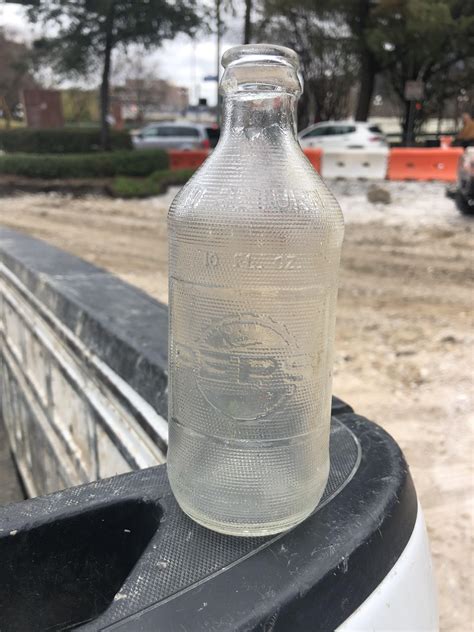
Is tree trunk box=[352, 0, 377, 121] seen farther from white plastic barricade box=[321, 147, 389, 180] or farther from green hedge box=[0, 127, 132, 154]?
green hedge box=[0, 127, 132, 154]

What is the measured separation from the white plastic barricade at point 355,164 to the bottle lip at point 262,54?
17519 mm

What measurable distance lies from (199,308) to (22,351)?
10.5ft

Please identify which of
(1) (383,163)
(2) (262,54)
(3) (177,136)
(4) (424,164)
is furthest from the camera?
(3) (177,136)

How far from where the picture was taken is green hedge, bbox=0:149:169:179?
17516 millimetres

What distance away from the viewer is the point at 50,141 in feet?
67.9

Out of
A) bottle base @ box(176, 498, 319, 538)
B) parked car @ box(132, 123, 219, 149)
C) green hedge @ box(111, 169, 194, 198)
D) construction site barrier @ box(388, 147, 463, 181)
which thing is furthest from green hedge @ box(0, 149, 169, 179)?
bottle base @ box(176, 498, 319, 538)

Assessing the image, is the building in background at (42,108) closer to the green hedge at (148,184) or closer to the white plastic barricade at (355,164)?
the green hedge at (148,184)

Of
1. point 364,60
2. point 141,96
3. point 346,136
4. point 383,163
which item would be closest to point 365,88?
point 364,60

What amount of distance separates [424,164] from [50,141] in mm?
12239

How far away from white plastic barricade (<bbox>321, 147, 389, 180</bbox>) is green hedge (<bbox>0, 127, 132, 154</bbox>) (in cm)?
780

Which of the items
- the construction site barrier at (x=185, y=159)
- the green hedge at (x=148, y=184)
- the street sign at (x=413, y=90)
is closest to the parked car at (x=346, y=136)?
the street sign at (x=413, y=90)

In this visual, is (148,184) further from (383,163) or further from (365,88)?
(365,88)

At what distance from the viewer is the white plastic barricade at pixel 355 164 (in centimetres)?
1814

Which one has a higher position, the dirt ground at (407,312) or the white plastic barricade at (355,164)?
the white plastic barricade at (355,164)
